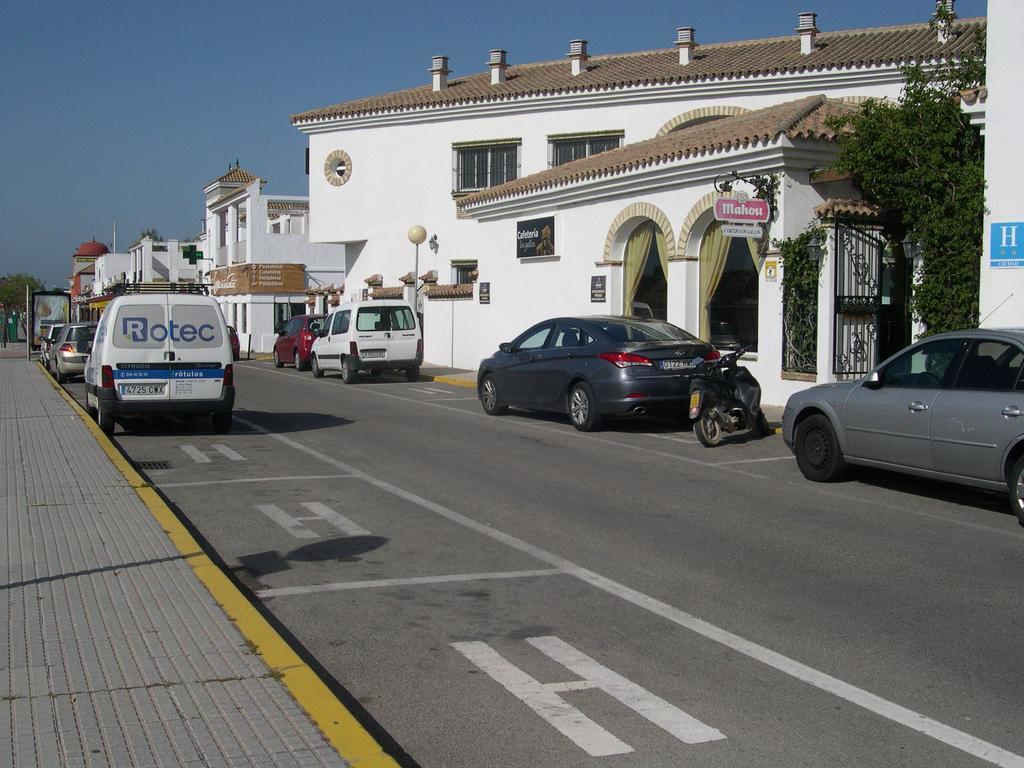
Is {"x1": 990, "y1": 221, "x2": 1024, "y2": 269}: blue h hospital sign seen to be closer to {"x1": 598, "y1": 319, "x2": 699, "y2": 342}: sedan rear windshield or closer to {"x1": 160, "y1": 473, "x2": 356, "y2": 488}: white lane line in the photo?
Result: {"x1": 598, "y1": 319, "x2": 699, "y2": 342}: sedan rear windshield

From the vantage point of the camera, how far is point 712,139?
19.9 m

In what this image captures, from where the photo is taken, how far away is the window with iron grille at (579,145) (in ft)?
110

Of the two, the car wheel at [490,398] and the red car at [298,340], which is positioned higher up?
the red car at [298,340]

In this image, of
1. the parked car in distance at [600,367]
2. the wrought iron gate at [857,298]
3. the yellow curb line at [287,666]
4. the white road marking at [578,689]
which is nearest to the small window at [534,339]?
the parked car in distance at [600,367]

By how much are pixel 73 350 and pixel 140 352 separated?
15.4m

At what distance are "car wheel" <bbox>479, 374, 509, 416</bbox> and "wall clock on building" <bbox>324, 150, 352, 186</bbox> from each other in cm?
2198

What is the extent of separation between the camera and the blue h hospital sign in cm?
1376

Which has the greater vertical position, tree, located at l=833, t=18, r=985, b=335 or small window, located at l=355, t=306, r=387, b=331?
tree, located at l=833, t=18, r=985, b=335

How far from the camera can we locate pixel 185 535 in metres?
8.17

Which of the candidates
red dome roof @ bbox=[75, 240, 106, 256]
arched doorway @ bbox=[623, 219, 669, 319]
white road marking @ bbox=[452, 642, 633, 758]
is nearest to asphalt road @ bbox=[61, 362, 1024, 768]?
white road marking @ bbox=[452, 642, 633, 758]

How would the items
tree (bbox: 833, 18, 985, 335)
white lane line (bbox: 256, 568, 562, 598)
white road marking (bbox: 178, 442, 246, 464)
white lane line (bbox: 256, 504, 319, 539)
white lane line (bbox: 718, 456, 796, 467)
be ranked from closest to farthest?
1. white lane line (bbox: 256, 568, 562, 598)
2. white lane line (bbox: 256, 504, 319, 539)
3. white lane line (bbox: 718, 456, 796, 467)
4. white road marking (bbox: 178, 442, 246, 464)
5. tree (bbox: 833, 18, 985, 335)

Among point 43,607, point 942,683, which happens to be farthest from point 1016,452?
point 43,607

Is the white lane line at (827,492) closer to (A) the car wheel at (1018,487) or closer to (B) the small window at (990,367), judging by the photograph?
(A) the car wheel at (1018,487)

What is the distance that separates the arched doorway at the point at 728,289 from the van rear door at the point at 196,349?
8824 mm
